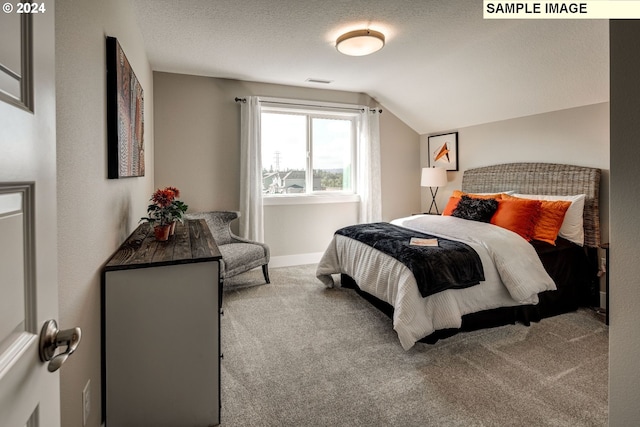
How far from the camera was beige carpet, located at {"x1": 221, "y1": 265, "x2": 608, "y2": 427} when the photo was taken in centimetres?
172

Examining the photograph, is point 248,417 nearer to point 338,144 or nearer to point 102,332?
point 102,332

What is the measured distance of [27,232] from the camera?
1.91ft

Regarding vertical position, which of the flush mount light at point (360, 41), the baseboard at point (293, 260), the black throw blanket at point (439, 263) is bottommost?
the baseboard at point (293, 260)

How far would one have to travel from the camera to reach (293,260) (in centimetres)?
475

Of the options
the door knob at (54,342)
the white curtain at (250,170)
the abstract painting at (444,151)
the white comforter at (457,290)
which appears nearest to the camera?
the door knob at (54,342)

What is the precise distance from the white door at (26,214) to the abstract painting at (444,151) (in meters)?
4.83

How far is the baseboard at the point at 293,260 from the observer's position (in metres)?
4.65

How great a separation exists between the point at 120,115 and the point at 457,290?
2.41 meters

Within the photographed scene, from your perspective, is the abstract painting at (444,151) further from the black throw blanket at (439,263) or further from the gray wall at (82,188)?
the gray wall at (82,188)

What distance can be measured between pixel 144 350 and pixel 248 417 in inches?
25.0

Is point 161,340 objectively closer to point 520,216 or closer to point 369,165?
point 520,216

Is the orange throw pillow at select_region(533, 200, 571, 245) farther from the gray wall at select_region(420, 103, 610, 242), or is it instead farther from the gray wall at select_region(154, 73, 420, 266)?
the gray wall at select_region(154, 73, 420, 266)

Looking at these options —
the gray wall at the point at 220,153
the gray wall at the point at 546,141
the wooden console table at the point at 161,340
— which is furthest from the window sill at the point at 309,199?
the wooden console table at the point at 161,340

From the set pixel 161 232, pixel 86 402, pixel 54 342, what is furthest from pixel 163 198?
pixel 54 342
